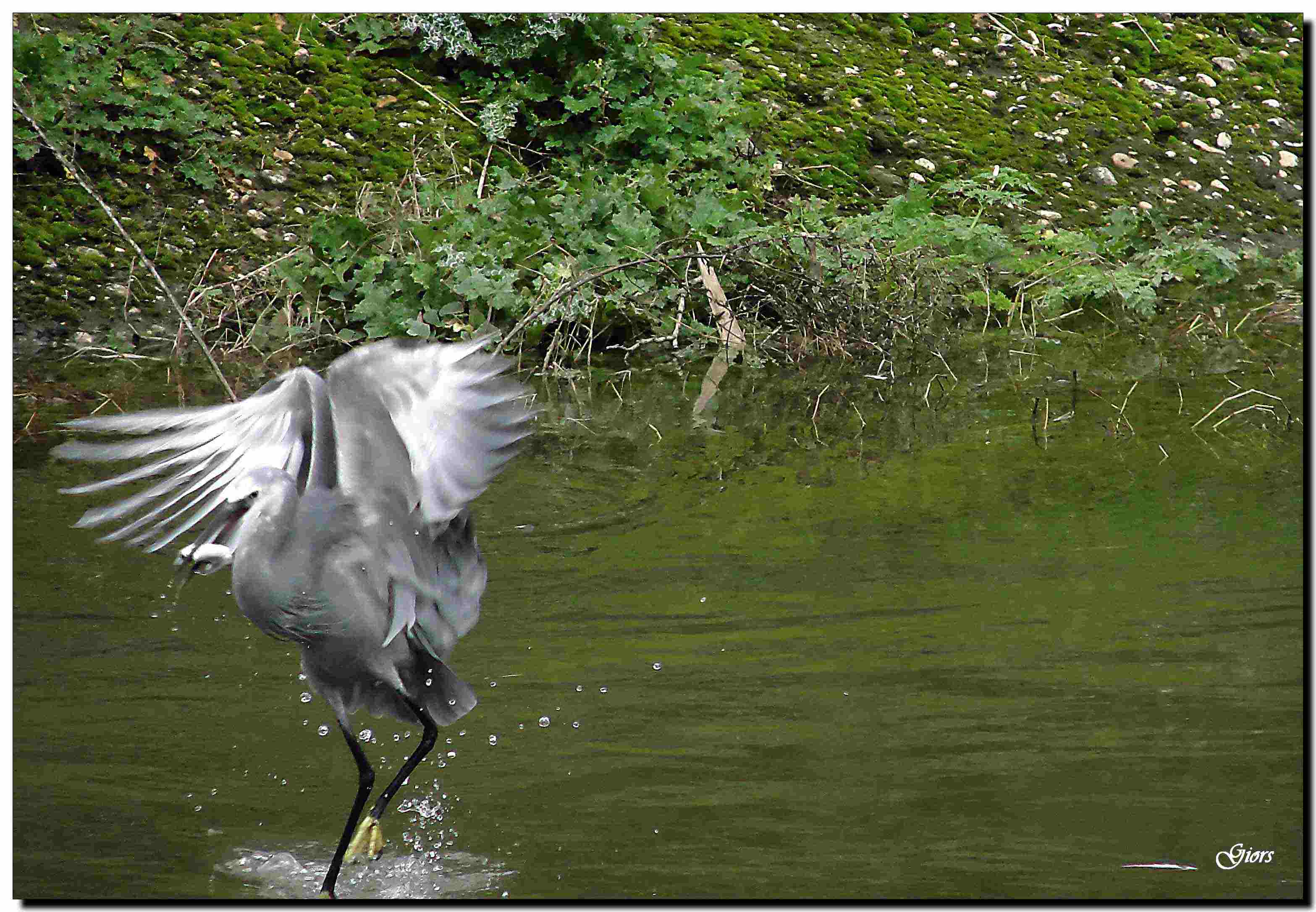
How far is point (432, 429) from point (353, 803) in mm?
802

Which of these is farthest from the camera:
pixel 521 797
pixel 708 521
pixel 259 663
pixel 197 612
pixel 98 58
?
pixel 98 58

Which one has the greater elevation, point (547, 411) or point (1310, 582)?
point (1310, 582)

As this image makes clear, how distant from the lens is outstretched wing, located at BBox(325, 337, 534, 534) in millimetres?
3025

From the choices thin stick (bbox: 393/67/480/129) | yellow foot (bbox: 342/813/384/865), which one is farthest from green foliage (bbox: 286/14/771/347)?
yellow foot (bbox: 342/813/384/865)

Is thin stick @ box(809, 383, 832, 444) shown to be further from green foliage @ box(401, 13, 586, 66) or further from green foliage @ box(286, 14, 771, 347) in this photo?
green foliage @ box(401, 13, 586, 66)

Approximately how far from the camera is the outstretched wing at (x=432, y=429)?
3.03 meters

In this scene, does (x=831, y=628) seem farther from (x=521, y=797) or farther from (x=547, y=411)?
(x=547, y=411)

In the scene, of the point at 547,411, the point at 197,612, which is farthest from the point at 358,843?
the point at 547,411

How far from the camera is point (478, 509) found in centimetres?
474

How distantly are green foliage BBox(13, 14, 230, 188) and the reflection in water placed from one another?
4.82 m

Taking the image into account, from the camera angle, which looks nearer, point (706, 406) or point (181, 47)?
point (706, 406)

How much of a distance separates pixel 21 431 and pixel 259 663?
2086mm

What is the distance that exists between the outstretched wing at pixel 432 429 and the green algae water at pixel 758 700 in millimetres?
604
